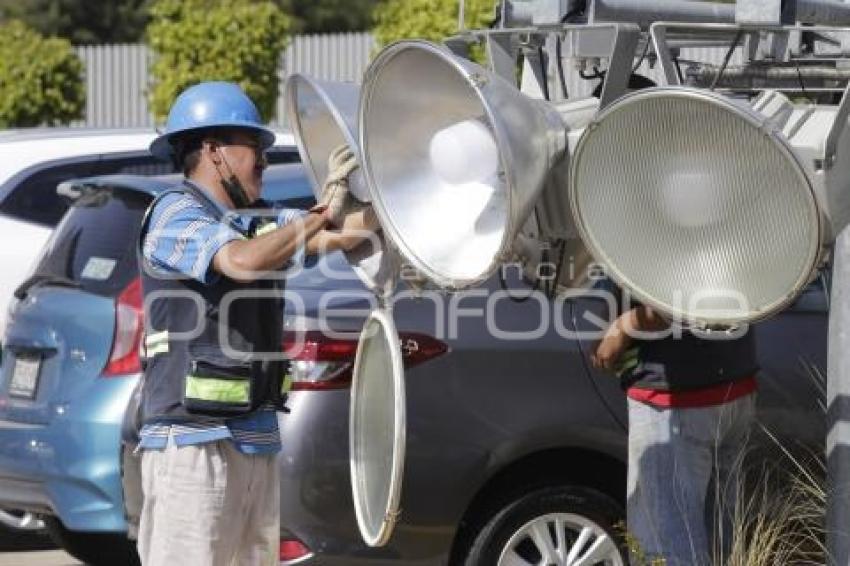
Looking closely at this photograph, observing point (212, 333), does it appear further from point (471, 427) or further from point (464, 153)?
point (471, 427)

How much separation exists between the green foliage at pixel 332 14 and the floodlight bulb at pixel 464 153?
44.4m

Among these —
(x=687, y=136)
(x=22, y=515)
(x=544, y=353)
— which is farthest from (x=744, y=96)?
(x=22, y=515)

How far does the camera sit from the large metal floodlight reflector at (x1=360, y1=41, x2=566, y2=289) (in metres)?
3.91

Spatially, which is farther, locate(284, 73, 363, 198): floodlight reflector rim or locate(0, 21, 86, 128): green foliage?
locate(0, 21, 86, 128): green foliage

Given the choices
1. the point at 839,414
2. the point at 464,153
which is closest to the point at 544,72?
the point at 464,153

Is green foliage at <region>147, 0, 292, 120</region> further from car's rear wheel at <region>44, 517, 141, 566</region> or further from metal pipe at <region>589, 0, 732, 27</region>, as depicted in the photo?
metal pipe at <region>589, 0, 732, 27</region>

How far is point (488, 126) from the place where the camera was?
4.03m

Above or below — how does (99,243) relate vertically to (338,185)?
below

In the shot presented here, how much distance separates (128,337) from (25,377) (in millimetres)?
646

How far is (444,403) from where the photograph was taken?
628cm

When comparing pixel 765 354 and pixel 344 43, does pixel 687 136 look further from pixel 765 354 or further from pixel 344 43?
pixel 344 43

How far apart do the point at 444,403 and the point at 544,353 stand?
0.39 m

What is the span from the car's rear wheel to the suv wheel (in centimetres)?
197

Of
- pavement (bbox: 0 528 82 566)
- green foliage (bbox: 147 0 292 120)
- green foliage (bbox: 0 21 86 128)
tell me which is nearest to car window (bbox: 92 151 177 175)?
pavement (bbox: 0 528 82 566)
